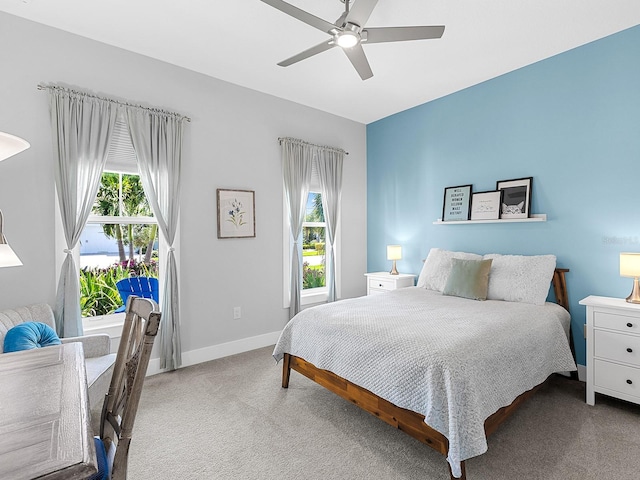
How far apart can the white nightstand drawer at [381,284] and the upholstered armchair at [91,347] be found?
9.66ft

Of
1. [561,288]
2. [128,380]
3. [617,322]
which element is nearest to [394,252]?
[561,288]

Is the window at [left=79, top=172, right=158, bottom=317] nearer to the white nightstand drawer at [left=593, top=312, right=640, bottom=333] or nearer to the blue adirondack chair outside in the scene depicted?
the blue adirondack chair outside

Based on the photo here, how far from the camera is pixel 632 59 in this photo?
2.66 meters

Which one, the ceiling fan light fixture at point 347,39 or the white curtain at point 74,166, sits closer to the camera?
the ceiling fan light fixture at point 347,39

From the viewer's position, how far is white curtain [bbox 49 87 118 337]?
257cm

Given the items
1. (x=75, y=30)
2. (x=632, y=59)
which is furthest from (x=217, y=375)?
(x=632, y=59)

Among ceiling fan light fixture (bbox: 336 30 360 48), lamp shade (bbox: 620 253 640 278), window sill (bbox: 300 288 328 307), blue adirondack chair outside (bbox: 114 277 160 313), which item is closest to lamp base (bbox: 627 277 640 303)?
lamp shade (bbox: 620 253 640 278)

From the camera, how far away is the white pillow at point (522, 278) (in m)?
2.85

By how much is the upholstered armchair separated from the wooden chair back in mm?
872

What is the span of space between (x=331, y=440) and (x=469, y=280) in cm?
185

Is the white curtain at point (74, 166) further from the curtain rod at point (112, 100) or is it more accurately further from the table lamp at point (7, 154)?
the table lamp at point (7, 154)

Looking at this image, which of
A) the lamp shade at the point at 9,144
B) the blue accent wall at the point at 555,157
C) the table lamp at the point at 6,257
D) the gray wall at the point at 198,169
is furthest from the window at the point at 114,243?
the blue accent wall at the point at 555,157

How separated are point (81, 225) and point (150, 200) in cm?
57

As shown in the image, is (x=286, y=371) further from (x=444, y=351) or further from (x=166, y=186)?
(x=166, y=186)
